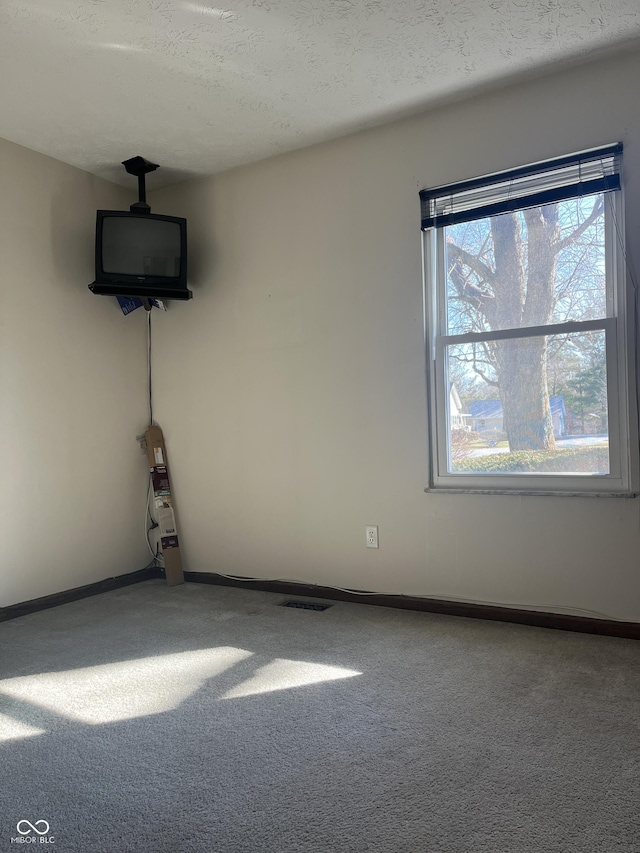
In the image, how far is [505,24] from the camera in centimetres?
260

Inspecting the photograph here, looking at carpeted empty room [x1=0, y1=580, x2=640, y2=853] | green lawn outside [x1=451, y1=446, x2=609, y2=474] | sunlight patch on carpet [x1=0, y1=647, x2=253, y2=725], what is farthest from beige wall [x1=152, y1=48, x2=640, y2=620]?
sunlight patch on carpet [x1=0, y1=647, x2=253, y2=725]

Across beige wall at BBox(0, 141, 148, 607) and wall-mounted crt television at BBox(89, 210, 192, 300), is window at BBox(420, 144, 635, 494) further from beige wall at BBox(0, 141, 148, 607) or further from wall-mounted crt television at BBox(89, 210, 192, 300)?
beige wall at BBox(0, 141, 148, 607)

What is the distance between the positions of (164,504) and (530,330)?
2.52m

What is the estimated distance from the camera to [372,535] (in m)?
3.51

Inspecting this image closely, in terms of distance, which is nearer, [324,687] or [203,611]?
[324,687]

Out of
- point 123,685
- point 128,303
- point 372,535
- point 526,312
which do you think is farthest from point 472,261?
point 123,685

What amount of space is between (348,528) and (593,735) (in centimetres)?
181

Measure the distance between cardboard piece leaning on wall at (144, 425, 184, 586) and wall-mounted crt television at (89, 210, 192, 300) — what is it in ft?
3.19

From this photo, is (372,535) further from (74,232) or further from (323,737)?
(74,232)

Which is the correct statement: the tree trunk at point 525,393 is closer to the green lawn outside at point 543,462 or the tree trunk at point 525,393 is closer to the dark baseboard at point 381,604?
the green lawn outside at point 543,462

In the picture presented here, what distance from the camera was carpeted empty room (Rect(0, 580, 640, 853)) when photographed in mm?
1525

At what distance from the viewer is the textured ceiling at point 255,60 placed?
248 centimetres

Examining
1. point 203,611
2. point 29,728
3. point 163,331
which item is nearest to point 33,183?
point 163,331

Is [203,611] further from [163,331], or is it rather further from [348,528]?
[163,331]
